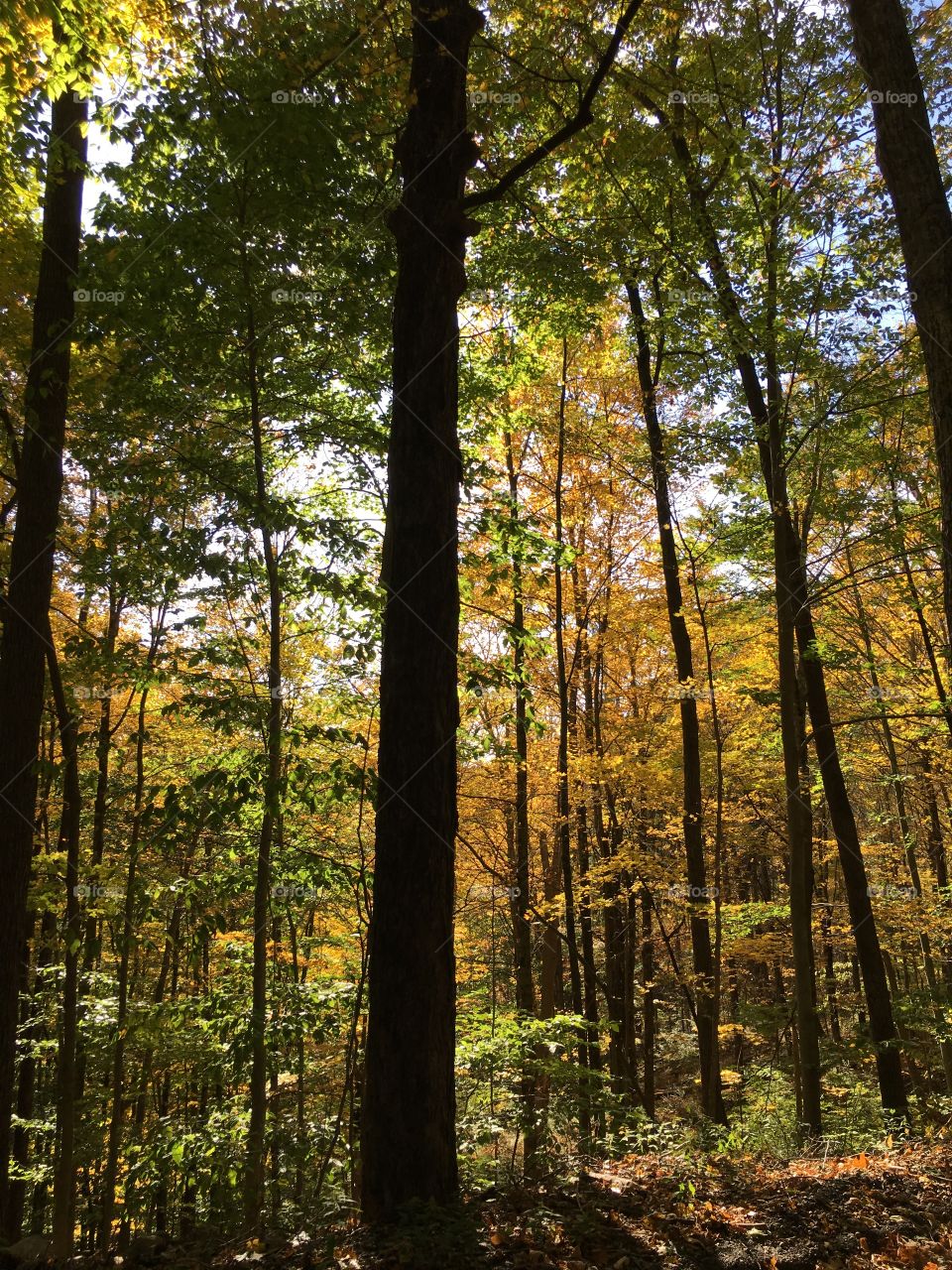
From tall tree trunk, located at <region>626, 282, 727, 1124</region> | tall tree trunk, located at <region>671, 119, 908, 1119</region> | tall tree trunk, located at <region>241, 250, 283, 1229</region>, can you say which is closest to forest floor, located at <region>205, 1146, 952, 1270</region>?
tall tree trunk, located at <region>241, 250, 283, 1229</region>

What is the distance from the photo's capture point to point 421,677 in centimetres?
398

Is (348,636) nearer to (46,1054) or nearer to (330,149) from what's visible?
(330,149)

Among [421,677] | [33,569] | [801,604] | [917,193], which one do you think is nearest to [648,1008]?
[801,604]

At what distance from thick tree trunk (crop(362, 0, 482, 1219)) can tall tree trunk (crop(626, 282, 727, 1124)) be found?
6.73 meters

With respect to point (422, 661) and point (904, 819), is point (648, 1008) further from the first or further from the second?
point (422, 661)

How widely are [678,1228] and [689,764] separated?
25.4 ft

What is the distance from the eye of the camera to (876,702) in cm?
1149

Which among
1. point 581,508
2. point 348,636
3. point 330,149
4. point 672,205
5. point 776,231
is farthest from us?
point 581,508

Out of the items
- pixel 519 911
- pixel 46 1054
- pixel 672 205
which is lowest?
pixel 46 1054

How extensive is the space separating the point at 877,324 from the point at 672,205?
2.78 meters

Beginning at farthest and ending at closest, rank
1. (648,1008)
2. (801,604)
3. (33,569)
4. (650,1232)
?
(648,1008)
(801,604)
(33,569)
(650,1232)

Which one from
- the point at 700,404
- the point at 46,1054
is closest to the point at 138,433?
the point at 700,404

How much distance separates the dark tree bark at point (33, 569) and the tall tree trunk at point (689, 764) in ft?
24.4

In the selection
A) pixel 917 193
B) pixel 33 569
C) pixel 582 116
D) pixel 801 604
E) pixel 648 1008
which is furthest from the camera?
pixel 648 1008
